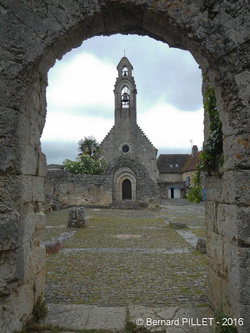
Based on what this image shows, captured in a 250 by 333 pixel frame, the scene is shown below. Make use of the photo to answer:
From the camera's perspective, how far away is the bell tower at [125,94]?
30.8 metres

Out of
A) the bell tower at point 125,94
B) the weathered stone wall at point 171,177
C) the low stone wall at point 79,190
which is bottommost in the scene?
the low stone wall at point 79,190

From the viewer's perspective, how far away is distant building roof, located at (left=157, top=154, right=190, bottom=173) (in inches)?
1704

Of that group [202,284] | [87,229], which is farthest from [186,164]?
[202,284]

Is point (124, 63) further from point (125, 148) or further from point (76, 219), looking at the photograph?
point (76, 219)

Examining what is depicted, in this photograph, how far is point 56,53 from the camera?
9.73 feet

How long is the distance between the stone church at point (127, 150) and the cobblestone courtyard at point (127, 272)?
1533cm

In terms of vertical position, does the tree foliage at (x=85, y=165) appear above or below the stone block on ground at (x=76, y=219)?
above

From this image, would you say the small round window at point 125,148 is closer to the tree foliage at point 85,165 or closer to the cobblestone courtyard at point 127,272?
the tree foliage at point 85,165

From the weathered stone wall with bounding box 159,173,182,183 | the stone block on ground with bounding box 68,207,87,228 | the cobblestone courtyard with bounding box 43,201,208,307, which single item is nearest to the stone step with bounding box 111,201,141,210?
the stone block on ground with bounding box 68,207,87,228

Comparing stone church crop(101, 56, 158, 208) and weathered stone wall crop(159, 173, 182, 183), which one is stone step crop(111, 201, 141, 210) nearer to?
stone church crop(101, 56, 158, 208)

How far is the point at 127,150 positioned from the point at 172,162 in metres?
16.9

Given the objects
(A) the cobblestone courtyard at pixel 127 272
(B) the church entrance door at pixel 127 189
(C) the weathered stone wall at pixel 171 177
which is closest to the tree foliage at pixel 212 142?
(A) the cobblestone courtyard at pixel 127 272

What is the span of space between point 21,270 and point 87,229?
25.0 feet

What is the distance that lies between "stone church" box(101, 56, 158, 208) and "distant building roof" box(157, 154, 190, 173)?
568 inches
